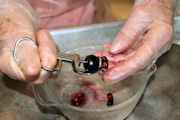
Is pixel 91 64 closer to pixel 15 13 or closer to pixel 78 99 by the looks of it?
pixel 78 99

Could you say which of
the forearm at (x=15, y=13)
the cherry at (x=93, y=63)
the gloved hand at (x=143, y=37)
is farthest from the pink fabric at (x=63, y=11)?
the cherry at (x=93, y=63)

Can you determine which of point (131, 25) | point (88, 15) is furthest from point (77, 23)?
point (131, 25)

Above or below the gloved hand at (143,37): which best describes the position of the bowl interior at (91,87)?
below

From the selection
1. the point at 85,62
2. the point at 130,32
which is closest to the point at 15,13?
the point at 85,62

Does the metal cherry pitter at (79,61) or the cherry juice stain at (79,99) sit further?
the cherry juice stain at (79,99)

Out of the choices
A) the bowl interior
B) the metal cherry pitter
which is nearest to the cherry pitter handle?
the metal cherry pitter

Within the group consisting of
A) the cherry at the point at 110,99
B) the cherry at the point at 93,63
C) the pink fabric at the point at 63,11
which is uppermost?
the cherry at the point at 93,63

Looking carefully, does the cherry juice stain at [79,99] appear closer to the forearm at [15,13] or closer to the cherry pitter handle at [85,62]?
the cherry pitter handle at [85,62]
